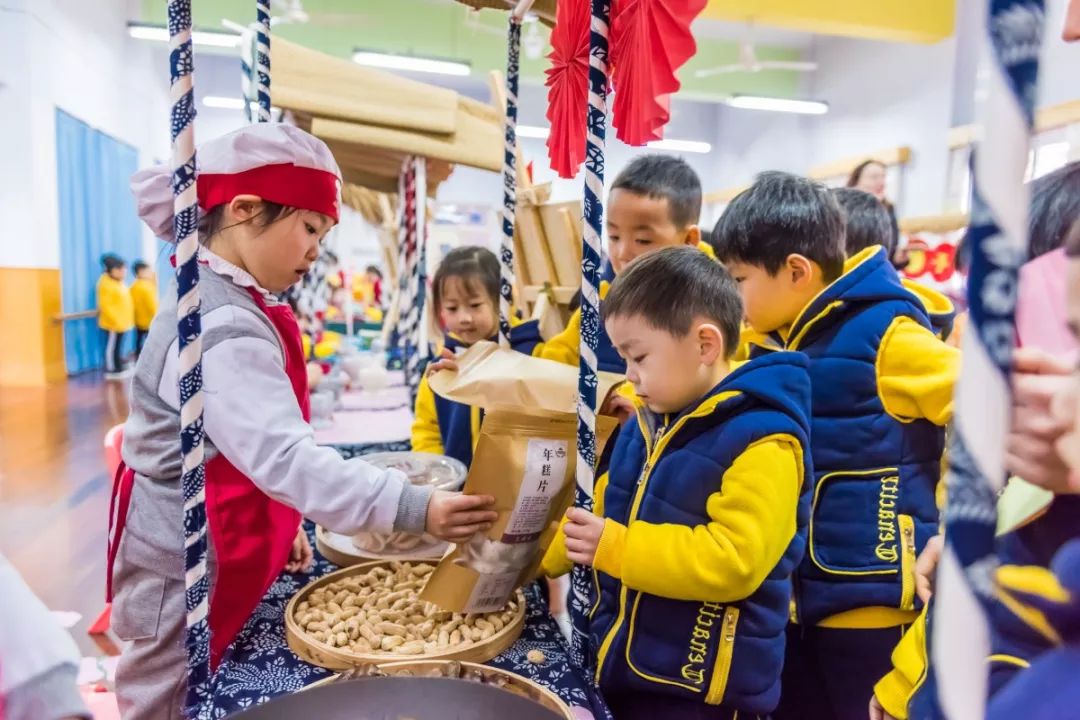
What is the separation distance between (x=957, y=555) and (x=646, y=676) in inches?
26.5

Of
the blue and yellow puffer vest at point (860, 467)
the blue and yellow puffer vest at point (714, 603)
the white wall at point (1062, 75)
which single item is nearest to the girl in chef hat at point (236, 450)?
the blue and yellow puffer vest at point (714, 603)

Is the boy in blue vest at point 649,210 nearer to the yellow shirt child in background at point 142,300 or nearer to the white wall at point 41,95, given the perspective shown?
the white wall at point 41,95

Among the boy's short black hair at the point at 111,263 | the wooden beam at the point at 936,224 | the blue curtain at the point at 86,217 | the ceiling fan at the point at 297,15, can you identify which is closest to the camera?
the wooden beam at the point at 936,224

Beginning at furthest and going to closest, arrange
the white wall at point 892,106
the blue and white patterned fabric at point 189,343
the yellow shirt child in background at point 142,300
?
the yellow shirt child in background at point 142,300
the white wall at point 892,106
the blue and white patterned fabric at point 189,343

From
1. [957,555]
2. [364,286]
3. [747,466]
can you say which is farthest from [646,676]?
[364,286]

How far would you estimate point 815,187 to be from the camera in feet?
4.26

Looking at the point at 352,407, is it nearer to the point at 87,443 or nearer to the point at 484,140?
the point at 484,140

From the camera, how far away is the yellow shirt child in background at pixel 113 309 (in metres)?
8.11

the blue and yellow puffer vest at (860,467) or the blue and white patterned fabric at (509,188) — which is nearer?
the blue and yellow puffer vest at (860,467)

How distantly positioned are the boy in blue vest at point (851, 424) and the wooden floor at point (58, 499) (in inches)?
81.4

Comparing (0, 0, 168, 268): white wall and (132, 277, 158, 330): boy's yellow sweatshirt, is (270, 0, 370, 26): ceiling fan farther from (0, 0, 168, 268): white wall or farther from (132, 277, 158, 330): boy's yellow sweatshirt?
(132, 277, 158, 330): boy's yellow sweatshirt

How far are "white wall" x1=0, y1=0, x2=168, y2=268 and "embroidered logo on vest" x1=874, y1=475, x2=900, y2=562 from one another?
783 cm

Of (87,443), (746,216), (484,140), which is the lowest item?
(87,443)

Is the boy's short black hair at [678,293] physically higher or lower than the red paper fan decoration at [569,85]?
lower
